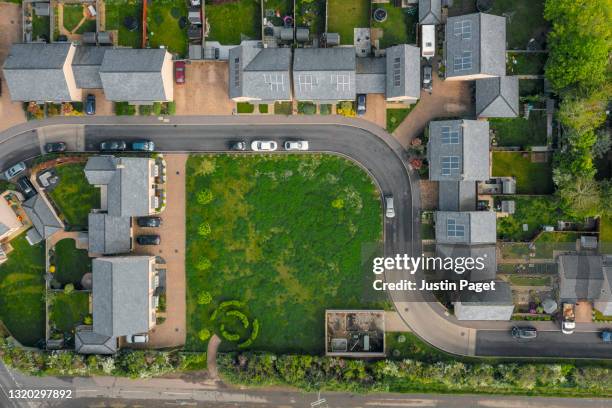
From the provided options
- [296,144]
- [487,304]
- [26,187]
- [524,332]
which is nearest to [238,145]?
[296,144]

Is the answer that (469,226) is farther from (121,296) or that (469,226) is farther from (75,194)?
(75,194)

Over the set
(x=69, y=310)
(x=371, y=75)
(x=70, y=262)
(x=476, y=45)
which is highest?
(x=476, y=45)

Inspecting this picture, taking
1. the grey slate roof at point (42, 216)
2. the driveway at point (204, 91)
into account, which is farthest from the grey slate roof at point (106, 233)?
the driveway at point (204, 91)

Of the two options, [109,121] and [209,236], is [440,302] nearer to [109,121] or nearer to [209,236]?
[209,236]

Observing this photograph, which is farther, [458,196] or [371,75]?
[371,75]

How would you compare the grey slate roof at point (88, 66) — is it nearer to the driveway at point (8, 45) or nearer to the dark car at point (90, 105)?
the dark car at point (90, 105)

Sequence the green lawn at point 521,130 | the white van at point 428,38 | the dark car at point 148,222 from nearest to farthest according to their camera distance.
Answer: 1. the white van at point 428,38
2. the green lawn at point 521,130
3. the dark car at point 148,222

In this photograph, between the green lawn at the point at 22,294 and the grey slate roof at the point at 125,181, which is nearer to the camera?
the grey slate roof at the point at 125,181
